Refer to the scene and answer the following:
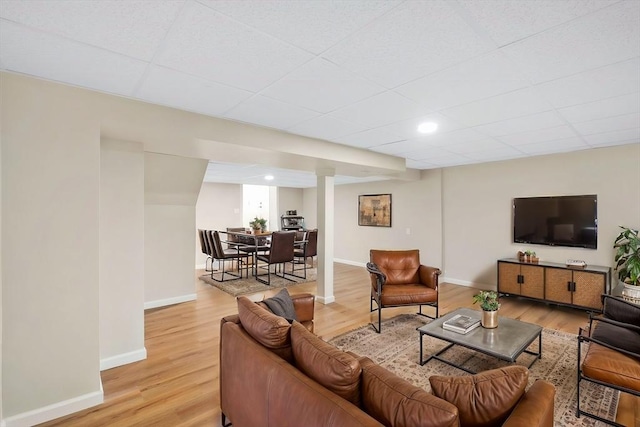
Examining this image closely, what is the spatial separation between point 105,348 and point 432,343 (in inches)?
127

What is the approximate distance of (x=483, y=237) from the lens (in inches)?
222

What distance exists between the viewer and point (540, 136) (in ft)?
11.9

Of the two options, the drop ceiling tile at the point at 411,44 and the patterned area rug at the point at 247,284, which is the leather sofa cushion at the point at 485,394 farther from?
the patterned area rug at the point at 247,284

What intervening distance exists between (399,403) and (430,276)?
3.08 meters

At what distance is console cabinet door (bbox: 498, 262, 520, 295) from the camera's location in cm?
479

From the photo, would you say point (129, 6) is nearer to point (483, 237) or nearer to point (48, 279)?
point (48, 279)

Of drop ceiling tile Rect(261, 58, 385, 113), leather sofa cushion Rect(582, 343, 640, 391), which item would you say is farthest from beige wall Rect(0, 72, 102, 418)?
leather sofa cushion Rect(582, 343, 640, 391)

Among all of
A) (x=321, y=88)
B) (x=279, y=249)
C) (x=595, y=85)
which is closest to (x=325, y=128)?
(x=321, y=88)

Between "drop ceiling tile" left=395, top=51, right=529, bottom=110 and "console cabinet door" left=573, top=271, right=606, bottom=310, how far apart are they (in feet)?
10.9

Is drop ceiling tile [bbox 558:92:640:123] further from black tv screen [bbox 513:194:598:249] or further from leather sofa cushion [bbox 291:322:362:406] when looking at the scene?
leather sofa cushion [bbox 291:322:362:406]

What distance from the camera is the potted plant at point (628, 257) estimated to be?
3.77 meters

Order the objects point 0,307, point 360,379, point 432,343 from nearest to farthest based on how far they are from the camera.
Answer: point 360,379, point 0,307, point 432,343

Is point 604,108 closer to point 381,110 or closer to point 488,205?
point 381,110

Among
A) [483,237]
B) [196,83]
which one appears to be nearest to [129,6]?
[196,83]
